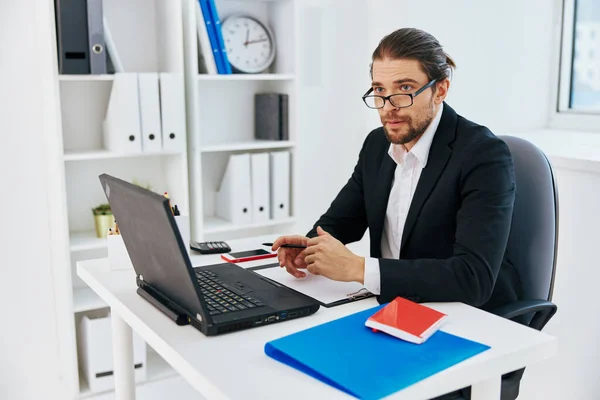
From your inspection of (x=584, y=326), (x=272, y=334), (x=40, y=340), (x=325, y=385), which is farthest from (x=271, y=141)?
(x=325, y=385)

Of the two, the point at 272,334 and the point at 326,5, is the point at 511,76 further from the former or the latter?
the point at 272,334

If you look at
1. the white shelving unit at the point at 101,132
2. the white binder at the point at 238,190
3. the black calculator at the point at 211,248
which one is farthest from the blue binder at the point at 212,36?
the black calculator at the point at 211,248

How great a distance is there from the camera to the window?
288 cm

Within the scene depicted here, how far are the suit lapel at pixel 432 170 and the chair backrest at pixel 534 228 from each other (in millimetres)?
227

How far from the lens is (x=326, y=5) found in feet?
10.6

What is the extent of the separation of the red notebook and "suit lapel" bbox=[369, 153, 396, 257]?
21.4 inches

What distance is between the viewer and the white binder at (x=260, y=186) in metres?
2.93

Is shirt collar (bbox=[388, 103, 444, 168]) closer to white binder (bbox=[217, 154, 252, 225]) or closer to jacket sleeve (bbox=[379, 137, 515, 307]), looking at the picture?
jacket sleeve (bbox=[379, 137, 515, 307])

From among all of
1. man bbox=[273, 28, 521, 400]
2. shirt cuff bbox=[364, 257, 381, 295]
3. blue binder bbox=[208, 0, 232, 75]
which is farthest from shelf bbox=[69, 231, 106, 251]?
shirt cuff bbox=[364, 257, 381, 295]

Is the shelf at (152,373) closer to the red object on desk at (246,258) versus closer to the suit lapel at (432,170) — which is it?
the red object on desk at (246,258)

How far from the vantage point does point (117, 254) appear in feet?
5.46

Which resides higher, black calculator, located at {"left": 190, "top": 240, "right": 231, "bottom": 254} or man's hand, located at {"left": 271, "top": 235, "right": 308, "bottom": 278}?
man's hand, located at {"left": 271, "top": 235, "right": 308, "bottom": 278}

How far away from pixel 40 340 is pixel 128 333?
1.21m

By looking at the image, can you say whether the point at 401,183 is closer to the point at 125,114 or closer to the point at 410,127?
the point at 410,127
